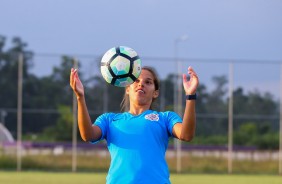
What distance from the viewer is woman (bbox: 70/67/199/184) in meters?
4.40

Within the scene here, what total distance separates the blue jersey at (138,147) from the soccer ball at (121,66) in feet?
1.23

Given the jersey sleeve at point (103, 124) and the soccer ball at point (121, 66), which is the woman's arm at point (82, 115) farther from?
the soccer ball at point (121, 66)

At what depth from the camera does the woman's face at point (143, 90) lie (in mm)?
4637

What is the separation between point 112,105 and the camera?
846 inches

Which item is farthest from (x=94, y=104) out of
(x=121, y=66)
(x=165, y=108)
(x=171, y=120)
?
(x=171, y=120)

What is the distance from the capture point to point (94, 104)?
21.2 m

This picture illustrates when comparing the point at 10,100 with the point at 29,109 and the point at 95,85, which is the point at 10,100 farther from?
the point at 95,85

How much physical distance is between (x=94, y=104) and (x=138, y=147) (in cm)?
1679

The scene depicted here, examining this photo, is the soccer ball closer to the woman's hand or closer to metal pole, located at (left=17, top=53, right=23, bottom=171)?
the woman's hand

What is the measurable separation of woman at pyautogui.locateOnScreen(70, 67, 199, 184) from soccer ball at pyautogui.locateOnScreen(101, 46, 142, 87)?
217 mm

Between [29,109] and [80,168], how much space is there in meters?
2.16

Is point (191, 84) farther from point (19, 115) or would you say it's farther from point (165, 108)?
point (19, 115)

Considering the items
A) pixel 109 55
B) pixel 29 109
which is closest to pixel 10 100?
pixel 29 109

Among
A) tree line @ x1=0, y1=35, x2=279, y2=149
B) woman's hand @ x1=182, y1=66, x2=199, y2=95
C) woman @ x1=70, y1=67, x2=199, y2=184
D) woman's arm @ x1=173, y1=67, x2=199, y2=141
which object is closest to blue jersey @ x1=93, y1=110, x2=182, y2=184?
woman @ x1=70, y1=67, x2=199, y2=184
